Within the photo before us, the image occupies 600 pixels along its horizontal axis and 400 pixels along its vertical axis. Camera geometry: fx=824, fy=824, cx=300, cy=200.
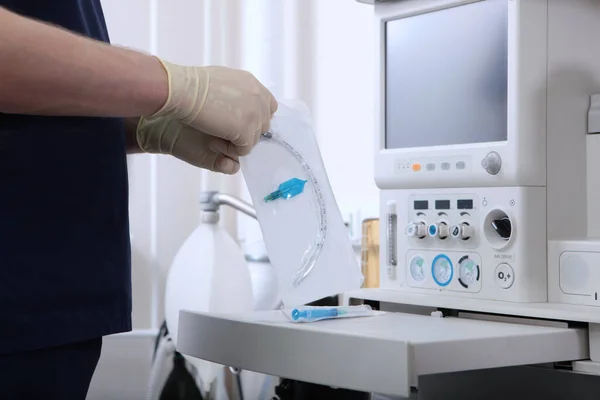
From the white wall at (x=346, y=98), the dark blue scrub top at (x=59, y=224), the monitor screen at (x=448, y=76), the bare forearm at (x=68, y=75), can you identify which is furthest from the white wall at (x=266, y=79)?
the bare forearm at (x=68, y=75)

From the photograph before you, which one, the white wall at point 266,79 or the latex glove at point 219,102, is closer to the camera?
the latex glove at point 219,102

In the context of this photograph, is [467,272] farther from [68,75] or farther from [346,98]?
[346,98]

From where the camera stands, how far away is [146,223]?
1758 millimetres

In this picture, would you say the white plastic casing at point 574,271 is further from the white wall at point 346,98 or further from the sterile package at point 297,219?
the white wall at point 346,98

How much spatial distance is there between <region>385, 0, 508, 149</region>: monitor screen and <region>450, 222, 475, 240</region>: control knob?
105 mm

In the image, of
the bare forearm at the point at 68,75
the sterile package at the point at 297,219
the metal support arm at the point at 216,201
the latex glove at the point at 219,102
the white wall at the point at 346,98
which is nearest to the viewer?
the bare forearm at the point at 68,75

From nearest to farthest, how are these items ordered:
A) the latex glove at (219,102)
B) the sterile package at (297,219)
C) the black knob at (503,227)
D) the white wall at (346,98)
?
the latex glove at (219,102) → the sterile package at (297,219) → the black knob at (503,227) → the white wall at (346,98)

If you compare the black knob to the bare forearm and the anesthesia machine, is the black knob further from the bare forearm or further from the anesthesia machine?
the bare forearm

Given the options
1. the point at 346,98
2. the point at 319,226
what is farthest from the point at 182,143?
the point at 346,98

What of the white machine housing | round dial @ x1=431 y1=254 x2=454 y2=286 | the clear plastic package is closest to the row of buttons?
the white machine housing

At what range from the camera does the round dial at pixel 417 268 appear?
3.49 feet

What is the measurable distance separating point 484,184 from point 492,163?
0.03 m

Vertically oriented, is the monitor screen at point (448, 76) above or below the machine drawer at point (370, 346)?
above

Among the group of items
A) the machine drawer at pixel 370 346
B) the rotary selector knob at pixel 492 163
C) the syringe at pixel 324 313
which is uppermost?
the rotary selector knob at pixel 492 163
